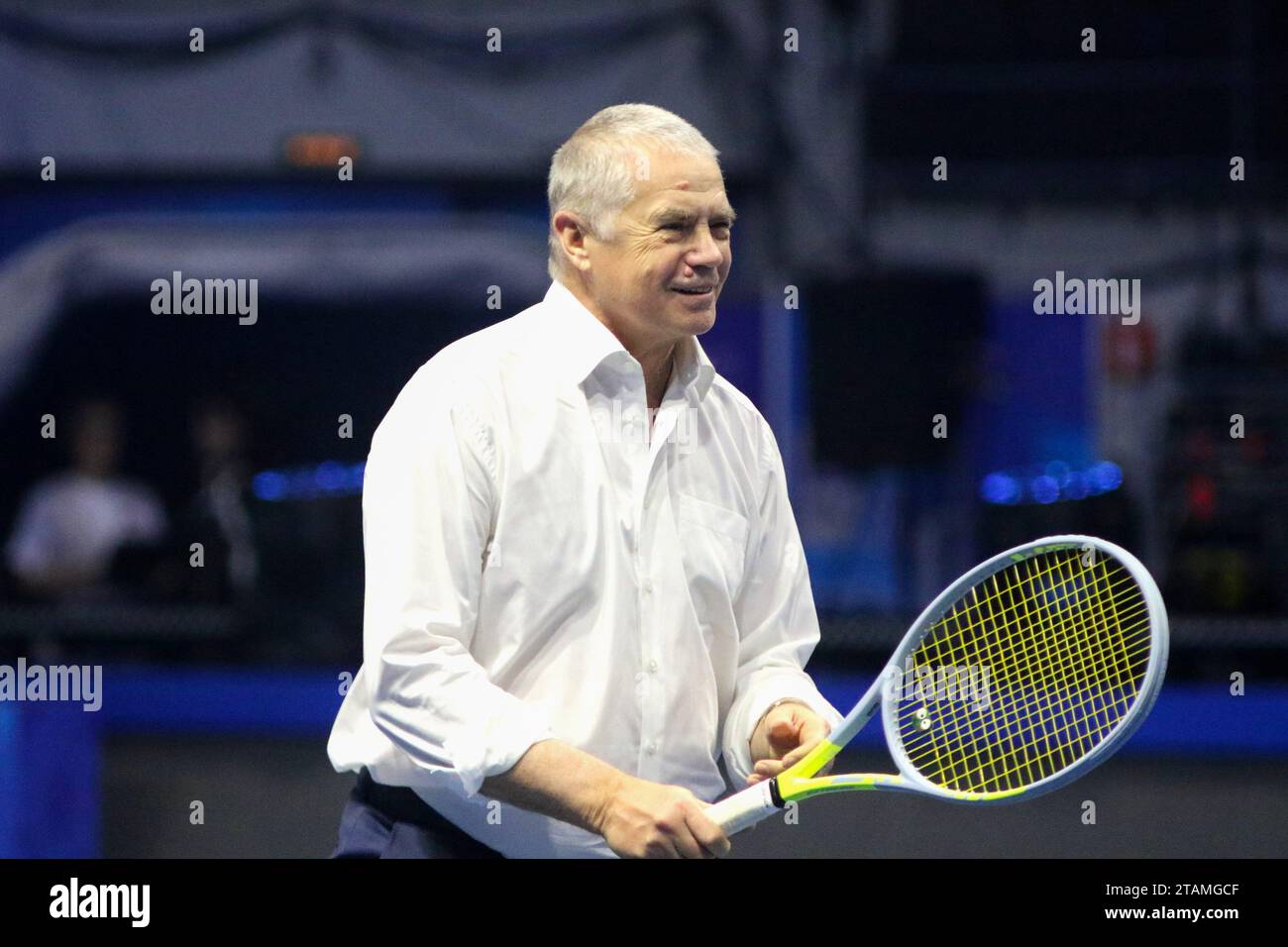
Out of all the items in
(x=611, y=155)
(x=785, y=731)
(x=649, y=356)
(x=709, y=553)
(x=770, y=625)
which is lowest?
(x=785, y=731)

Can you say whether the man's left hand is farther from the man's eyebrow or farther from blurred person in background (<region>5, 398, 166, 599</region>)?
blurred person in background (<region>5, 398, 166, 599</region>)

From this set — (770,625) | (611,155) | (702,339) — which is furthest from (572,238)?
(702,339)

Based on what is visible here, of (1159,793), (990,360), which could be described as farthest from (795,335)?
(1159,793)

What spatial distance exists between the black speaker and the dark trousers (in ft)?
12.9

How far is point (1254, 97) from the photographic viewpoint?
748cm

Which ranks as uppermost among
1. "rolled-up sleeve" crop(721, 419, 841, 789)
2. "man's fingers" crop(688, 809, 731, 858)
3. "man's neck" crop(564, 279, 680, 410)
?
"man's neck" crop(564, 279, 680, 410)

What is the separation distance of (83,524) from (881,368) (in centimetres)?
280

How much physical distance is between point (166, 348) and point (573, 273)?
216 inches

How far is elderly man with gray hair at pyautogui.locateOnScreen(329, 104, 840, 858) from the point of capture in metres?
2.09

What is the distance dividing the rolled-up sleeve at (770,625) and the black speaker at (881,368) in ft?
11.9

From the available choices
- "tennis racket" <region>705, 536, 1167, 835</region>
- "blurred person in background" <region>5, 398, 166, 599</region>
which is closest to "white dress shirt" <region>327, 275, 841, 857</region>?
"tennis racket" <region>705, 536, 1167, 835</region>

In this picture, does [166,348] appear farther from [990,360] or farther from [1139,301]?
[1139,301]

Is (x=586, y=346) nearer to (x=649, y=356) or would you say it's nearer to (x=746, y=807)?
(x=649, y=356)

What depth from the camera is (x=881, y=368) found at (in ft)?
20.2
